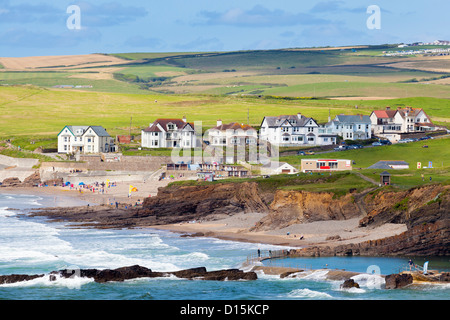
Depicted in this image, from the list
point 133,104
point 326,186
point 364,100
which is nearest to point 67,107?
point 133,104

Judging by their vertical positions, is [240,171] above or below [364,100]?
below

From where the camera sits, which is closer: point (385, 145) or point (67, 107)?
point (385, 145)

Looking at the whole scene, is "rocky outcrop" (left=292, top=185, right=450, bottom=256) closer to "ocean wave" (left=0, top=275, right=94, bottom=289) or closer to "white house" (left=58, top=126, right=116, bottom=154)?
"ocean wave" (left=0, top=275, right=94, bottom=289)

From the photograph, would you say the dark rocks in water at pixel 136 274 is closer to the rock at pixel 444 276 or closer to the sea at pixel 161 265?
the sea at pixel 161 265

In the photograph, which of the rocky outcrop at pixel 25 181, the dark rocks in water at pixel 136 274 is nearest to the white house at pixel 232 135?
the rocky outcrop at pixel 25 181

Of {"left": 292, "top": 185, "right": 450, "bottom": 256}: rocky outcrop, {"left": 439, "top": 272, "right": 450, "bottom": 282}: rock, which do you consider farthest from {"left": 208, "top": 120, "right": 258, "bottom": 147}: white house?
{"left": 439, "top": 272, "right": 450, "bottom": 282}: rock
